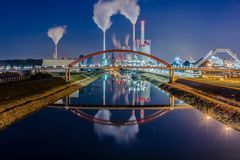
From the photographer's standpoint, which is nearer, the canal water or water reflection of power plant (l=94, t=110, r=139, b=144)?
the canal water

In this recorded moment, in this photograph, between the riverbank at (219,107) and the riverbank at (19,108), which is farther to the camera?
the riverbank at (219,107)

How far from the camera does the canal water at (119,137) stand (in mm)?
15484

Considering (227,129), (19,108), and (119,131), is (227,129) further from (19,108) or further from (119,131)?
(19,108)

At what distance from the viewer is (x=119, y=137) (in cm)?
1972

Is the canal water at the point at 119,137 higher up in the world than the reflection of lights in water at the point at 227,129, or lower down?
lower down

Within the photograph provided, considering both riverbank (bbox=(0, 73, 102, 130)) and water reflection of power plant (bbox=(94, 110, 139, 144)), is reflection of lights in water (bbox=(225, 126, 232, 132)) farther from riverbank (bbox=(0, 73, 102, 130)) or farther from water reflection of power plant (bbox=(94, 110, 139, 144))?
riverbank (bbox=(0, 73, 102, 130))

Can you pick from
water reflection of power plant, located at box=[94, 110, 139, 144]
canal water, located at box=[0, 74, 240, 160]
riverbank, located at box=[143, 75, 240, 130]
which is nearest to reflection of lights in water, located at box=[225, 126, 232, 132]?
canal water, located at box=[0, 74, 240, 160]

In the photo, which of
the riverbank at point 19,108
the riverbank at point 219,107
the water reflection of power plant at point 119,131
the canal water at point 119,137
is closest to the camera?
the canal water at point 119,137

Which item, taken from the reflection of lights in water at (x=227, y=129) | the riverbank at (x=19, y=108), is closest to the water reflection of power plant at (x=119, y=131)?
the reflection of lights in water at (x=227, y=129)

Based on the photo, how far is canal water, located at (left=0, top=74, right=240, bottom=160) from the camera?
50.8 ft

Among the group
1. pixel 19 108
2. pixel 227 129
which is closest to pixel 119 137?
pixel 227 129

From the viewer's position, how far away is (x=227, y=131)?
20172mm

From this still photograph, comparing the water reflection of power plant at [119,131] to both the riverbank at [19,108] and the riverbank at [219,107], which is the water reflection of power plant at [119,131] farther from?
the riverbank at [219,107]

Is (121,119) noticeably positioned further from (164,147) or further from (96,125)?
(164,147)
